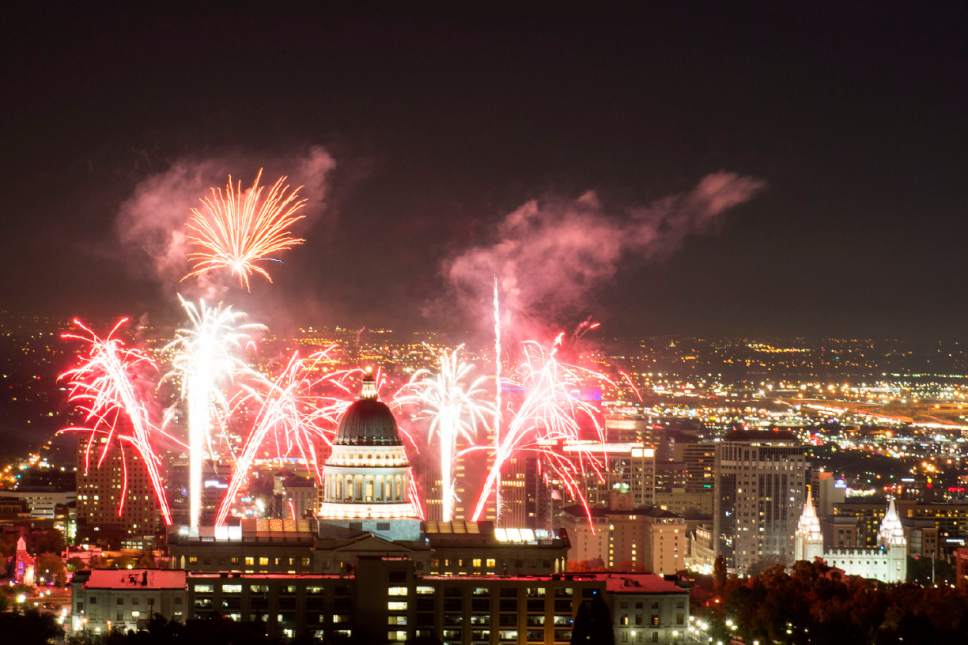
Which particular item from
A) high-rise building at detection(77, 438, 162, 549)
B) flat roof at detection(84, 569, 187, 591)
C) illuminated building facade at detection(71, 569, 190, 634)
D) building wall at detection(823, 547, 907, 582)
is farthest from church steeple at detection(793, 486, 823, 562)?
illuminated building facade at detection(71, 569, 190, 634)

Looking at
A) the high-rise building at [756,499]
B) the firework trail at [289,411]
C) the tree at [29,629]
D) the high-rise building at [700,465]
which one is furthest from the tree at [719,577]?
the high-rise building at [700,465]

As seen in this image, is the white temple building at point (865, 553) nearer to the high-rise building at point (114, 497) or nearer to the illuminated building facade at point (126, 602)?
the high-rise building at point (114, 497)

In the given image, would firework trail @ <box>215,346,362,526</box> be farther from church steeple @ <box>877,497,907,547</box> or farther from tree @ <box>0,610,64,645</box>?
church steeple @ <box>877,497,907,547</box>

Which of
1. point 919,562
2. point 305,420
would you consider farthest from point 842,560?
point 305,420

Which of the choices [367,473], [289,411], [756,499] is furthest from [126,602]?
[756,499]

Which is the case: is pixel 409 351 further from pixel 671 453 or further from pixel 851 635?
pixel 851 635
